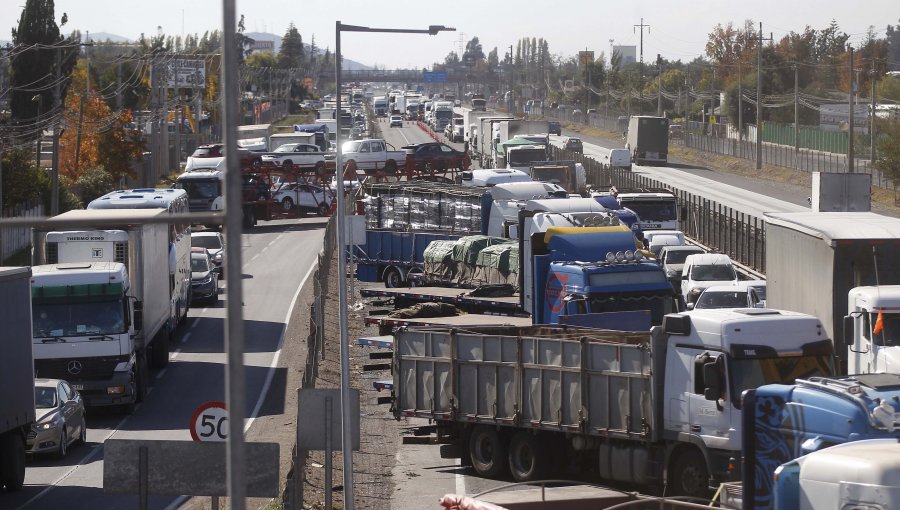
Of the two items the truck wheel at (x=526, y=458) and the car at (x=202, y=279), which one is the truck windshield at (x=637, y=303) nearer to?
the truck wheel at (x=526, y=458)

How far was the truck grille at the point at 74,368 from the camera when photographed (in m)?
25.9

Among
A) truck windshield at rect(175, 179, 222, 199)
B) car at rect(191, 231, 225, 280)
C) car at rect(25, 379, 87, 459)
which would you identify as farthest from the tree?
car at rect(25, 379, 87, 459)

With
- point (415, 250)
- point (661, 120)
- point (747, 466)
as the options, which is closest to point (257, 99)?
point (661, 120)

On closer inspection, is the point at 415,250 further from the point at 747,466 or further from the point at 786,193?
the point at 786,193

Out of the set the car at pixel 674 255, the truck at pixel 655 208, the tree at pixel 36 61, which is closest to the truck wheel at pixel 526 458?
the car at pixel 674 255

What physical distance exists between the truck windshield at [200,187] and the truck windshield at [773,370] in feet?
134

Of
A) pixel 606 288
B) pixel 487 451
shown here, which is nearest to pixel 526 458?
pixel 487 451

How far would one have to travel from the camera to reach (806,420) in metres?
11.7

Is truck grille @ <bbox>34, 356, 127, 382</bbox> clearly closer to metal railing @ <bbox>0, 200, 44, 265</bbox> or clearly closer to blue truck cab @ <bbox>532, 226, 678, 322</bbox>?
blue truck cab @ <bbox>532, 226, 678, 322</bbox>

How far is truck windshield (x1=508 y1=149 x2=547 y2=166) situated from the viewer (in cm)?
6525

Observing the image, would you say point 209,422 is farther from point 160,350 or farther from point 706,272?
point 706,272

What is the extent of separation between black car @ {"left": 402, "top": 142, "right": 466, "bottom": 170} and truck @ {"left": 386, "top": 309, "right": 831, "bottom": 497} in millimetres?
46007

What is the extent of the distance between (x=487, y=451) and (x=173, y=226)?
17.1 meters

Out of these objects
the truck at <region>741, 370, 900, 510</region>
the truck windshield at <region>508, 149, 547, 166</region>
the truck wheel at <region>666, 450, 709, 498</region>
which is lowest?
the truck wheel at <region>666, 450, 709, 498</region>
